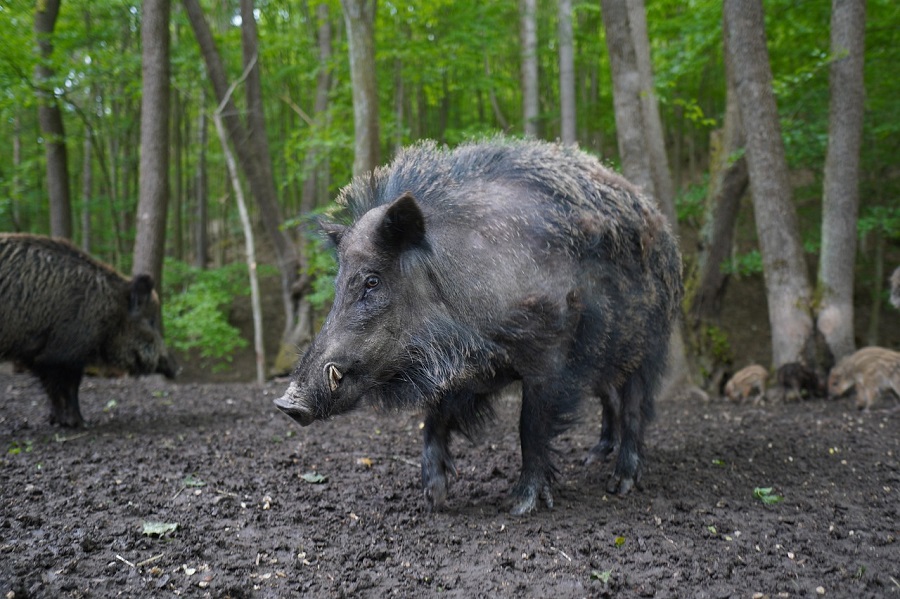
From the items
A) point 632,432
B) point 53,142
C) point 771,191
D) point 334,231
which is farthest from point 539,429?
point 53,142

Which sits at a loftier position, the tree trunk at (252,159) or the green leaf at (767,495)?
the tree trunk at (252,159)

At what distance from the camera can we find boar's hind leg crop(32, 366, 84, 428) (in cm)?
614

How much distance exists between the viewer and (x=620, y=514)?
13.3 ft

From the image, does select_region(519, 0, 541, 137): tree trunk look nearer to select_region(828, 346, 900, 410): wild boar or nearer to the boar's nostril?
select_region(828, 346, 900, 410): wild boar

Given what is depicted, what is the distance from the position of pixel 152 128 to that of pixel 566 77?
7.18 metres

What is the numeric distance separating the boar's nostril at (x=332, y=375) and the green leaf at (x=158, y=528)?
107 cm

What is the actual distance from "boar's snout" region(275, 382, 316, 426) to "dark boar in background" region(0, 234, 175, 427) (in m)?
3.75

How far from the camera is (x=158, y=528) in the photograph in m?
3.50

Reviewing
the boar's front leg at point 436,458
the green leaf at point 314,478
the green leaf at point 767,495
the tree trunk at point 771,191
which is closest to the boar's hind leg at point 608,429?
the green leaf at point 767,495

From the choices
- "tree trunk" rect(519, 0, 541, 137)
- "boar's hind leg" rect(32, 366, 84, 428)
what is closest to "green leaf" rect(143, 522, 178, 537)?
"boar's hind leg" rect(32, 366, 84, 428)

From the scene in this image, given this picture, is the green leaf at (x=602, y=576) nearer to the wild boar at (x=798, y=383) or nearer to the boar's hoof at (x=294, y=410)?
the boar's hoof at (x=294, y=410)

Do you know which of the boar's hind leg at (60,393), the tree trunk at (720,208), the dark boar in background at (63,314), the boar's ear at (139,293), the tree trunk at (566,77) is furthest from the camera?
the tree trunk at (566,77)

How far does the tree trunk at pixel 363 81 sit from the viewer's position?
315 inches

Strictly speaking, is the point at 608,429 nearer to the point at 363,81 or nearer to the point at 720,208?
the point at 363,81
